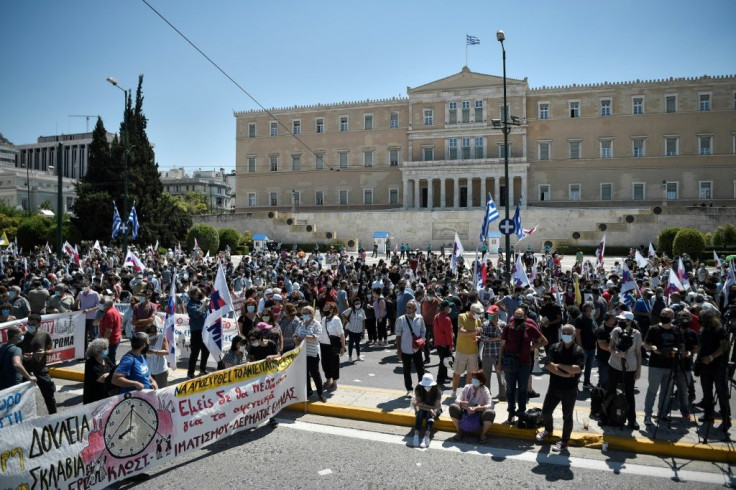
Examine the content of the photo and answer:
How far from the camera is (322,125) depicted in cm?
6406

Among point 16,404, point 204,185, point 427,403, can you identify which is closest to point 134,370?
point 16,404

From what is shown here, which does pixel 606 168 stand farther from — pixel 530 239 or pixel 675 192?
pixel 530 239

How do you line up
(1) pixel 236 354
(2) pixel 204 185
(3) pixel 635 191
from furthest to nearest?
1. (2) pixel 204 185
2. (3) pixel 635 191
3. (1) pixel 236 354

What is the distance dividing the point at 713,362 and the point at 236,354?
21.4 ft

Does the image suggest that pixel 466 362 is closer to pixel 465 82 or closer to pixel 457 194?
pixel 457 194

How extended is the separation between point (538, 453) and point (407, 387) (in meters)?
2.63

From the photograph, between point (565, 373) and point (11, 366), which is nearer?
point (11, 366)

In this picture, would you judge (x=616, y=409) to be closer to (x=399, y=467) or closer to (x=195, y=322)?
(x=399, y=467)

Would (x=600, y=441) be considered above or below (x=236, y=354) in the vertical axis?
below

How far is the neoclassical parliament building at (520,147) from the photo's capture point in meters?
52.8

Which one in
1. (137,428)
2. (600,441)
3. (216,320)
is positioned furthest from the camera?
(216,320)

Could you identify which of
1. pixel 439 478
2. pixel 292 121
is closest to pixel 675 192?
pixel 292 121

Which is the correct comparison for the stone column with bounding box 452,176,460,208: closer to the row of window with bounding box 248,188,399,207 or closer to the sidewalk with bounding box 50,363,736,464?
the row of window with bounding box 248,188,399,207

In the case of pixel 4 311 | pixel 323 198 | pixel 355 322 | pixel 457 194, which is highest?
pixel 323 198
